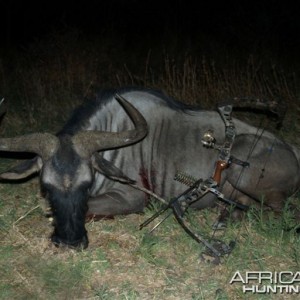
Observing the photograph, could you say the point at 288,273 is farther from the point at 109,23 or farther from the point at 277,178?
the point at 109,23

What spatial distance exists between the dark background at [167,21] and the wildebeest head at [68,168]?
22.5ft

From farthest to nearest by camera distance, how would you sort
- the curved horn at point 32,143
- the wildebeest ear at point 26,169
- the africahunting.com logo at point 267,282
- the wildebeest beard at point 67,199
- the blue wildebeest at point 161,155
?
the blue wildebeest at point 161,155, the wildebeest ear at point 26,169, the curved horn at point 32,143, the wildebeest beard at point 67,199, the africahunting.com logo at point 267,282

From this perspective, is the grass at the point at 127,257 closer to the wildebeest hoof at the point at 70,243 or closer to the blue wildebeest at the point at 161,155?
the wildebeest hoof at the point at 70,243

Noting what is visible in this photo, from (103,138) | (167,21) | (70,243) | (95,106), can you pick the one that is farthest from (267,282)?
(167,21)

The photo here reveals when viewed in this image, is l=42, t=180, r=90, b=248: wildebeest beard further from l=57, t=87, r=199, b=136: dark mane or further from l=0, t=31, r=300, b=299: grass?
l=57, t=87, r=199, b=136: dark mane

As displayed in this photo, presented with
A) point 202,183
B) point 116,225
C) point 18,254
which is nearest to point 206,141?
point 202,183

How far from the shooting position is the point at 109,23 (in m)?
12.6

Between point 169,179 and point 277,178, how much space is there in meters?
0.87

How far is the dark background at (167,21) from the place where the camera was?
35.3 ft

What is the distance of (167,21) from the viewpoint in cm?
1298

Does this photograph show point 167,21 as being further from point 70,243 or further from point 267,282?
point 267,282

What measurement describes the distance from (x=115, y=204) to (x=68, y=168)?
73cm

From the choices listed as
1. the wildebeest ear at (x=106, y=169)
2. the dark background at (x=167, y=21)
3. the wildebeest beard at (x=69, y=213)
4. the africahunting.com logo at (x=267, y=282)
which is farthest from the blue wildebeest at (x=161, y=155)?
the dark background at (x=167, y=21)

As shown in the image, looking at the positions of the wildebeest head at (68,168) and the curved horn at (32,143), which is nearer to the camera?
the wildebeest head at (68,168)
